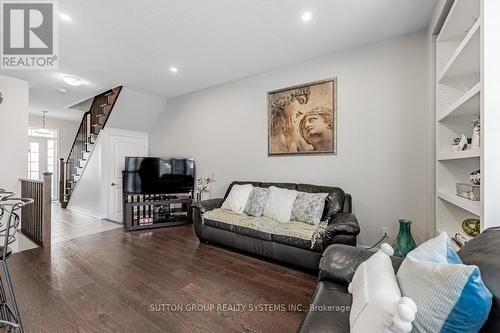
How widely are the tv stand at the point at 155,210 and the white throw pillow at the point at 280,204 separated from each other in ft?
6.78

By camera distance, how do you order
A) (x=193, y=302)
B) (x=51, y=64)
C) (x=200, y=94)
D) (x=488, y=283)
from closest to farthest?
(x=488, y=283), (x=193, y=302), (x=51, y=64), (x=200, y=94)

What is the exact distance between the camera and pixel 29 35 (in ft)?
7.95

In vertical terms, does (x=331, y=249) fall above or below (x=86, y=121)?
below

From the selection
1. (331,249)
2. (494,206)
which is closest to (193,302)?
(331,249)

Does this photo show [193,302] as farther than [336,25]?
No

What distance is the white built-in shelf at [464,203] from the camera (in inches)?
55.6

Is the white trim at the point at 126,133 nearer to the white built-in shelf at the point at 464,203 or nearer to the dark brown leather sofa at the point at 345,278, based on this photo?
the dark brown leather sofa at the point at 345,278

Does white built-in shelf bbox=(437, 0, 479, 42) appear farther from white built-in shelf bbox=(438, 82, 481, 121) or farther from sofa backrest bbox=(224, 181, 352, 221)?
sofa backrest bbox=(224, 181, 352, 221)

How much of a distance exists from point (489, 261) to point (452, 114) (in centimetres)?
166

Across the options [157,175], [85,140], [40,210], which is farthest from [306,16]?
[85,140]

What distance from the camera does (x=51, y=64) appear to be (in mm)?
3168

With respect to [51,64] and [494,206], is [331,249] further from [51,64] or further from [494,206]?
[51,64]

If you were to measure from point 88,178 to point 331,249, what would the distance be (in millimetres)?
5598

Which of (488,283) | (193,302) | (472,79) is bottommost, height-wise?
(193,302)
